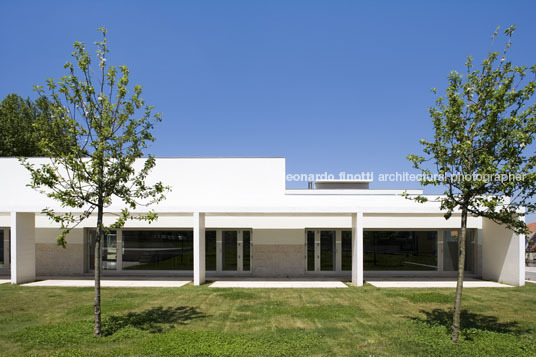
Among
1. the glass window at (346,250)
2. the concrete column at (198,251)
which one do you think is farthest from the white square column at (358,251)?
the concrete column at (198,251)

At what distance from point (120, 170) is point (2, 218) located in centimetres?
1404

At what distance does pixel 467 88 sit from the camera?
8.51m

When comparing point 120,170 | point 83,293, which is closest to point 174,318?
point 120,170

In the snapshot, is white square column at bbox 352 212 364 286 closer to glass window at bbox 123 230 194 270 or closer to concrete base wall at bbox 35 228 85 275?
glass window at bbox 123 230 194 270

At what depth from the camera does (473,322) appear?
9.88 meters

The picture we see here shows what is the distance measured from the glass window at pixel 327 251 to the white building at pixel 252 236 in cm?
5

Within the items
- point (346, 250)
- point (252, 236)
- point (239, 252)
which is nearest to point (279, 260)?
point (252, 236)

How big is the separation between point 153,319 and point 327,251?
10518mm

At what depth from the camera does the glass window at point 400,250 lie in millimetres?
18703

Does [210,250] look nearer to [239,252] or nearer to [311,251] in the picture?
[239,252]

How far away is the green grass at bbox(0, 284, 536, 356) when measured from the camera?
7.76 metres

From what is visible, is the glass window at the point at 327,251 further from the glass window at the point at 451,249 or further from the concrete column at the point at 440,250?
the glass window at the point at 451,249

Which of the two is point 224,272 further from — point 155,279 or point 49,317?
point 49,317

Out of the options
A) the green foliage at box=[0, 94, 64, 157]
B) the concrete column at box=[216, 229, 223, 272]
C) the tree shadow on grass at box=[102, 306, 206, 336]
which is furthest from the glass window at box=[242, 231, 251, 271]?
the green foliage at box=[0, 94, 64, 157]
